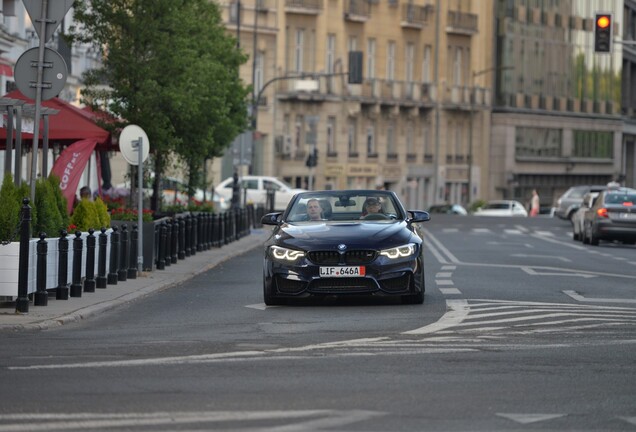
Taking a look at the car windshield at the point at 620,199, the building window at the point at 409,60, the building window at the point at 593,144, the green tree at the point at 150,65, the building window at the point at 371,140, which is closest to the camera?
the green tree at the point at 150,65

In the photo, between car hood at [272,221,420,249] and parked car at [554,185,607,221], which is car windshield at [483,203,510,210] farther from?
car hood at [272,221,420,249]

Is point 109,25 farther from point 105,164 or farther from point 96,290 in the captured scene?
point 96,290

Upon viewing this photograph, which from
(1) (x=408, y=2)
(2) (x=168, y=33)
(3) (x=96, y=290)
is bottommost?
(3) (x=96, y=290)

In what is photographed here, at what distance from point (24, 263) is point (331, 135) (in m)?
75.3

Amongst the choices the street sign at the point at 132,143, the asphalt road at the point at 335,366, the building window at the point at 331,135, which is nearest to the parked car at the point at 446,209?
the building window at the point at 331,135

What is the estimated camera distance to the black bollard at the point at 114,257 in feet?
81.1

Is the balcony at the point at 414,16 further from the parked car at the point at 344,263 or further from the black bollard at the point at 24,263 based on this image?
the black bollard at the point at 24,263

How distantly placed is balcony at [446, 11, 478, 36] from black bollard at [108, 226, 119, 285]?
78.0m

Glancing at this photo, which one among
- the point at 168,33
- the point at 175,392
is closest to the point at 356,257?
the point at 175,392

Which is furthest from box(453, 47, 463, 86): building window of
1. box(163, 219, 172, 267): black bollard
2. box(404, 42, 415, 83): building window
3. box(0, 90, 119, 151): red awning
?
box(163, 219, 172, 267): black bollard

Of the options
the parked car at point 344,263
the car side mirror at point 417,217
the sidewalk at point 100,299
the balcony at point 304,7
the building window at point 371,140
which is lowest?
the sidewalk at point 100,299

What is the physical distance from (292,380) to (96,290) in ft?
37.8

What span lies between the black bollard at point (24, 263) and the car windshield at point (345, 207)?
3.55 m

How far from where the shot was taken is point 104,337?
15.9m
